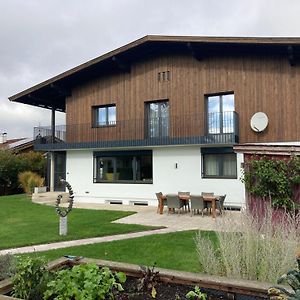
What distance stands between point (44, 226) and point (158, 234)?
3814 mm

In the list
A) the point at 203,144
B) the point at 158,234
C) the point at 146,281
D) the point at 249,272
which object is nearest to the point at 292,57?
the point at 203,144

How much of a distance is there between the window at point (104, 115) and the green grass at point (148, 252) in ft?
33.5

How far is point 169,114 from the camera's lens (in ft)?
52.0

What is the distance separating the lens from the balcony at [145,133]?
14.3m

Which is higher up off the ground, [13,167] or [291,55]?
[291,55]

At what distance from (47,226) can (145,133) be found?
7.43m

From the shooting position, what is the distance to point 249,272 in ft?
13.2

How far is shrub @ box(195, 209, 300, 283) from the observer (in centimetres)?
395

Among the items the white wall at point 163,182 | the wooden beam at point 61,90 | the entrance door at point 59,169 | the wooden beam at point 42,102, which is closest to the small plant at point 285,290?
the white wall at point 163,182

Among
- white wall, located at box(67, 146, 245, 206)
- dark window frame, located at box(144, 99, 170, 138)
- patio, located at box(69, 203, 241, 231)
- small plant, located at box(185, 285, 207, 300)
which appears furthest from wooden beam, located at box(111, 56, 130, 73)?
small plant, located at box(185, 285, 207, 300)

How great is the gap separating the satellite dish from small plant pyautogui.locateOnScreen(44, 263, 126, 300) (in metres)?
11.4

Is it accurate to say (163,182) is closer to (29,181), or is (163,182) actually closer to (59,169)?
(59,169)

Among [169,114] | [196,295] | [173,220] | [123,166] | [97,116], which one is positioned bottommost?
[173,220]

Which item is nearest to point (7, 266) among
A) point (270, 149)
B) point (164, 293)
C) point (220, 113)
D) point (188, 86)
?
point (164, 293)
